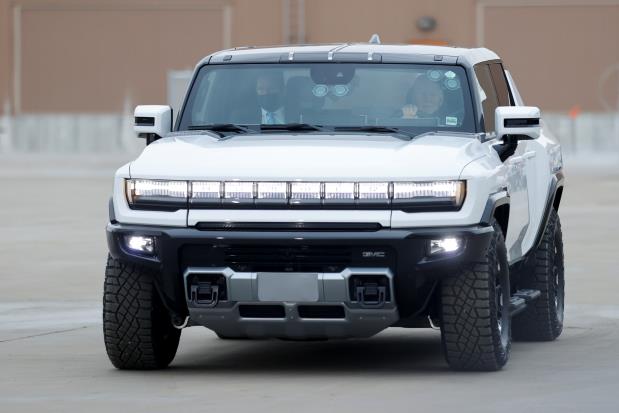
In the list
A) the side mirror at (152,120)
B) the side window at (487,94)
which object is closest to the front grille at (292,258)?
the side mirror at (152,120)

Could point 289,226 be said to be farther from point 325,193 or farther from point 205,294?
point 205,294

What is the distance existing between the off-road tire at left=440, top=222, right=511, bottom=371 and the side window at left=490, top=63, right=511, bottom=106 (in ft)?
6.86

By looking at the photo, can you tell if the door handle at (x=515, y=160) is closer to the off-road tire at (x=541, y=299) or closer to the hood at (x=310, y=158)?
the hood at (x=310, y=158)

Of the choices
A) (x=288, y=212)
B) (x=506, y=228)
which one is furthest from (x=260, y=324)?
(x=506, y=228)

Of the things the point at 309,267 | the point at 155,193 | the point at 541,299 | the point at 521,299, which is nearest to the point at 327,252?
Answer: the point at 309,267

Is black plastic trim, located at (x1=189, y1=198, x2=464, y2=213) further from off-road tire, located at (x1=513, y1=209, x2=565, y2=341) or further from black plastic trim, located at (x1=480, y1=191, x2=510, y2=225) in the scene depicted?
off-road tire, located at (x1=513, y1=209, x2=565, y2=341)

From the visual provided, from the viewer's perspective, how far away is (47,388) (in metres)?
9.55

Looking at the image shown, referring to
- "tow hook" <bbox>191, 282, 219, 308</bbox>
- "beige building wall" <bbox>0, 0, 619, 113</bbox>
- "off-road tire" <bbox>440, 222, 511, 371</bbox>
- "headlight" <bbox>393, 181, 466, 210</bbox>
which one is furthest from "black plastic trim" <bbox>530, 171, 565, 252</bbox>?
"beige building wall" <bbox>0, 0, 619, 113</bbox>

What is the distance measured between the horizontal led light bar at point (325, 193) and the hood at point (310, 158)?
0.04 m

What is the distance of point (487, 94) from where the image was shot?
11.3m

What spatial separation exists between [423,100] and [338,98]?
0.48 meters

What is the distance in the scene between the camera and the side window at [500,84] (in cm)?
1190

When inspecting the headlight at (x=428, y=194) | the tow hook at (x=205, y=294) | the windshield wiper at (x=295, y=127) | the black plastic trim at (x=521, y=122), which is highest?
the black plastic trim at (x=521, y=122)

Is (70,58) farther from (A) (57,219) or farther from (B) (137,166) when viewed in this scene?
(B) (137,166)
